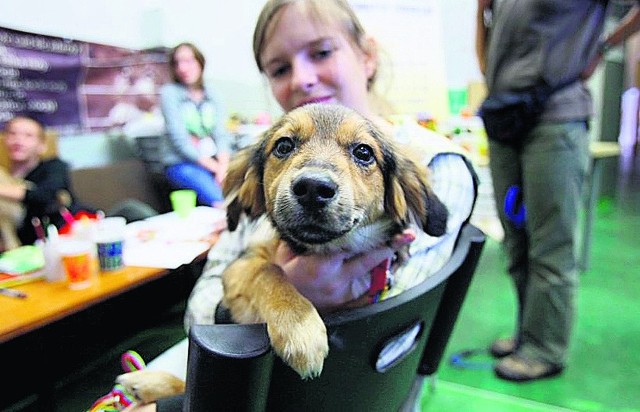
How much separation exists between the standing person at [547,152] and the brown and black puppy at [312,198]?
1.12 meters

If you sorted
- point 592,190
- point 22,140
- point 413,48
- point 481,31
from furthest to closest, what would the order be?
point 413,48 < point 592,190 < point 22,140 < point 481,31

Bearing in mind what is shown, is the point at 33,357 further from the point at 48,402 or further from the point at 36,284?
the point at 36,284

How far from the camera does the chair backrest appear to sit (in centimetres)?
47

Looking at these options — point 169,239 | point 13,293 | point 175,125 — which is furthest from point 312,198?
point 175,125

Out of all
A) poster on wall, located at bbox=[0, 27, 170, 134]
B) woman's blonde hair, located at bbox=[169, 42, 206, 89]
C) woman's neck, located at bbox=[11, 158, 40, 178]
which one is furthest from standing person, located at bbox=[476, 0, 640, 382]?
poster on wall, located at bbox=[0, 27, 170, 134]

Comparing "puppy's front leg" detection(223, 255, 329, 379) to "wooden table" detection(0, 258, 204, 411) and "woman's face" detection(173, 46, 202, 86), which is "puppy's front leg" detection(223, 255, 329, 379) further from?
"woman's face" detection(173, 46, 202, 86)

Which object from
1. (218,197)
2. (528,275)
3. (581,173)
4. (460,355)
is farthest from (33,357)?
(581,173)

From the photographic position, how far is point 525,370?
2.10 meters

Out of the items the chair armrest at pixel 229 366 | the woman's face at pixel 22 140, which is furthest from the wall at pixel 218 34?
the chair armrest at pixel 229 366

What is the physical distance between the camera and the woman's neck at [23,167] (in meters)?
2.58

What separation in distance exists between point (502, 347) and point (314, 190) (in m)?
1.93

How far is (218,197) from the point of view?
329cm

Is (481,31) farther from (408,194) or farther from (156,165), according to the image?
(156,165)

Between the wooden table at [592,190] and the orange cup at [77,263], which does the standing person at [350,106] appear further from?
the wooden table at [592,190]
